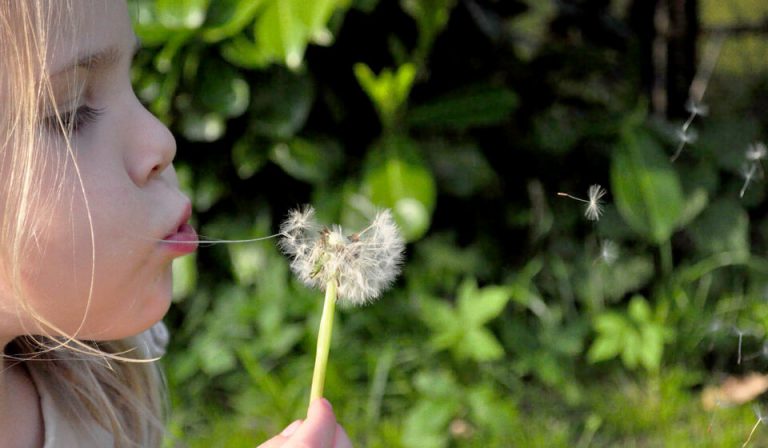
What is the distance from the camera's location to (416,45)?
2348 mm

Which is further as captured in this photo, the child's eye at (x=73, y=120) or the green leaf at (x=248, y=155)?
the green leaf at (x=248, y=155)

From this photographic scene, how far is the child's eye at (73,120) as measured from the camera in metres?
0.98

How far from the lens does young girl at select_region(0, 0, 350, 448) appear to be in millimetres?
961

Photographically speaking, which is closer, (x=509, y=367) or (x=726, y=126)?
(x=509, y=367)

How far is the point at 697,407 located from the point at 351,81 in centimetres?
99

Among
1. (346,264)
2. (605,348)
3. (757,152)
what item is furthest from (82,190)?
(605,348)

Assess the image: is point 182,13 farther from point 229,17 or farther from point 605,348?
point 605,348

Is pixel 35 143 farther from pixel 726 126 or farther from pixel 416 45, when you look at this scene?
pixel 726 126

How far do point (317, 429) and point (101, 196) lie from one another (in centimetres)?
30

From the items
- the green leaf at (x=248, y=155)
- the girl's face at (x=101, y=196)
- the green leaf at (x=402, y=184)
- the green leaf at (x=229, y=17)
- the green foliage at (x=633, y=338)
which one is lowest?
the green foliage at (x=633, y=338)

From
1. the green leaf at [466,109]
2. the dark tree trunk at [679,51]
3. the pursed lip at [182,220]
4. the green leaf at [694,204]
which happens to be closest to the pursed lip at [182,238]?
the pursed lip at [182,220]

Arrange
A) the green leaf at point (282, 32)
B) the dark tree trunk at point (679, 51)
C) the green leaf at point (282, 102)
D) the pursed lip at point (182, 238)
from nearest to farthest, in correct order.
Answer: the pursed lip at point (182, 238) → the green leaf at point (282, 32) → the green leaf at point (282, 102) → the dark tree trunk at point (679, 51)

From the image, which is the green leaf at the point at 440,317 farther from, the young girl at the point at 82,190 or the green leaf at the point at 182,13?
the young girl at the point at 82,190

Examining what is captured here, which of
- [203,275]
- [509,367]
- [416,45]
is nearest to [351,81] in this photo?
[416,45]
